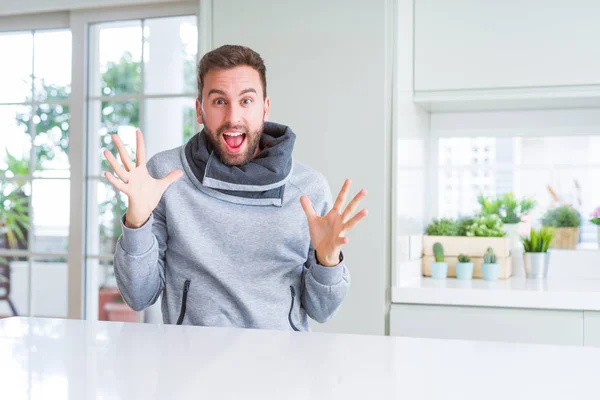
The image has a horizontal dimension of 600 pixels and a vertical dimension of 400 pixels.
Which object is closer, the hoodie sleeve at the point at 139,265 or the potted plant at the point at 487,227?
the hoodie sleeve at the point at 139,265

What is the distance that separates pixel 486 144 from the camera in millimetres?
3215

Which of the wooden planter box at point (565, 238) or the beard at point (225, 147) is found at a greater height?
the beard at point (225, 147)

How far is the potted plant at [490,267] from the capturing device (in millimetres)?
2799

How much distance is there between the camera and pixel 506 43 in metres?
2.71

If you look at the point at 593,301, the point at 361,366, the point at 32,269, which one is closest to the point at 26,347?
the point at 361,366

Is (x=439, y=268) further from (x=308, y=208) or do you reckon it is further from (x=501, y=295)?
(x=308, y=208)

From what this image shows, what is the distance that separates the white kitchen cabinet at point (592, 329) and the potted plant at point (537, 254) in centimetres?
51

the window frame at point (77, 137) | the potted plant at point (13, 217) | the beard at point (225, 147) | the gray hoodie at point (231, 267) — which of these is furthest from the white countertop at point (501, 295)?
the potted plant at point (13, 217)

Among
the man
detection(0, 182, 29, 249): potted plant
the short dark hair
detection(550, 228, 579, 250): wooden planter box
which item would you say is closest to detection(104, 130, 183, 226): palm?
the man

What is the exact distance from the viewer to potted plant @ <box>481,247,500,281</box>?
2.80 metres

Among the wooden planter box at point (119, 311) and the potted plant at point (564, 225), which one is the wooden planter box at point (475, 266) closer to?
the potted plant at point (564, 225)

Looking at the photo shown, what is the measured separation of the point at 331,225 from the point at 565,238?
1.91 metres

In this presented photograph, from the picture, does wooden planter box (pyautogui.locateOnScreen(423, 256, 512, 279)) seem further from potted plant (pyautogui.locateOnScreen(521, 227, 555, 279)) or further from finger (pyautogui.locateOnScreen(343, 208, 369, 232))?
finger (pyautogui.locateOnScreen(343, 208, 369, 232))

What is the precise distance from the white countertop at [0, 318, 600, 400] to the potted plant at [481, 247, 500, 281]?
166 centimetres
